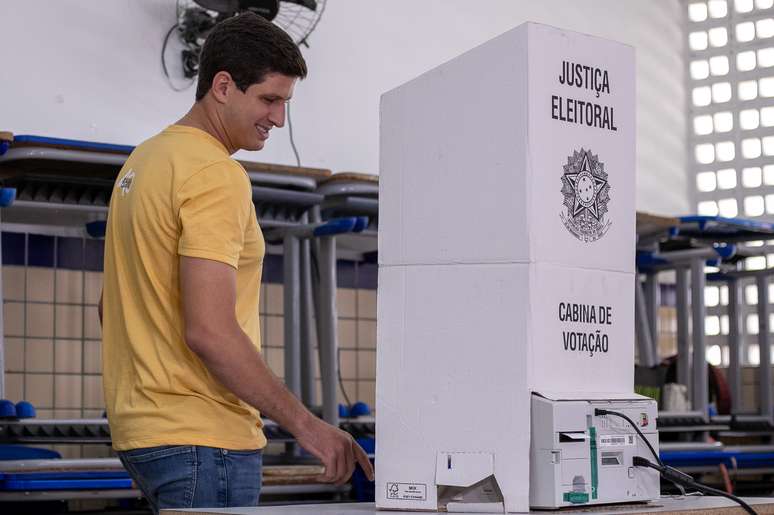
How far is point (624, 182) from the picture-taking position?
1.62 metres

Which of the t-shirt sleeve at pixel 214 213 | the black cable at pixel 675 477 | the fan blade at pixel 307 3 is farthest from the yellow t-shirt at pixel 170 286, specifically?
the fan blade at pixel 307 3

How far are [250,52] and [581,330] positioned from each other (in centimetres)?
59

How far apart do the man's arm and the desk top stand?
0.06 m

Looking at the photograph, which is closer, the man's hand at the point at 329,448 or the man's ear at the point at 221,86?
the man's hand at the point at 329,448

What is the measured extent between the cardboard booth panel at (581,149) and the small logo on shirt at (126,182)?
556 mm

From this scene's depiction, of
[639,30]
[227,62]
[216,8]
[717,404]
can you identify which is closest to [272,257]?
[216,8]

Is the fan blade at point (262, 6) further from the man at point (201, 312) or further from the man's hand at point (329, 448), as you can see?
the man's hand at point (329, 448)

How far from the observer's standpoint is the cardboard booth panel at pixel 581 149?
148cm

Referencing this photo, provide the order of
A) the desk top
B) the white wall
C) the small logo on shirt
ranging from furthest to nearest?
the white wall < the small logo on shirt < the desk top

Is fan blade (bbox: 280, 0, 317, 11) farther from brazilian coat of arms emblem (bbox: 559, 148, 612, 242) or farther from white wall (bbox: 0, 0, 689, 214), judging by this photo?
brazilian coat of arms emblem (bbox: 559, 148, 612, 242)

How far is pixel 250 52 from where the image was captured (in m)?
1.63

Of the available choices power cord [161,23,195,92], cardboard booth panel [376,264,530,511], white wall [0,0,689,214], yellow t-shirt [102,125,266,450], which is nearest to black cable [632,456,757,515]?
cardboard booth panel [376,264,530,511]

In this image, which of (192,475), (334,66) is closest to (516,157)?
(192,475)

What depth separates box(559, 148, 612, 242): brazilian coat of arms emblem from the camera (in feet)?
4.98
